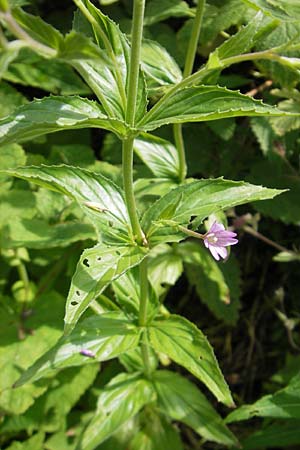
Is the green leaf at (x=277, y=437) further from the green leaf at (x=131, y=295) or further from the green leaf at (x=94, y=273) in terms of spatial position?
the green leaf at (x=94, y=273)

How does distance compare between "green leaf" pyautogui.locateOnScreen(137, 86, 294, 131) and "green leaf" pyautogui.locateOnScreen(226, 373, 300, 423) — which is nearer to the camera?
"green leaf" pyautogui.locateOnScreen(137, 86, 294, 131)

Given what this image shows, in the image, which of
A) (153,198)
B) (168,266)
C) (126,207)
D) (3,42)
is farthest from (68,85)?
(3,42)

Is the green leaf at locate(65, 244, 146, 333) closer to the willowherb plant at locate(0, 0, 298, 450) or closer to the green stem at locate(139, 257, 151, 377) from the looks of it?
the willowherb plant at locate(0, 0, 298, 450)

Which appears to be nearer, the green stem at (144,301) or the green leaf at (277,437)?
the green stem at (144,301)

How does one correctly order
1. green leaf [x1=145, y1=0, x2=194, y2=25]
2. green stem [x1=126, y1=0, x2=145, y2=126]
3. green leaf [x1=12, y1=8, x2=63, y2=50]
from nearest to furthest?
green leaf [x1=12, y1=8, x2=63, y2=50] < green stem [x1=126, y1=0, x2=145, y2=126] < green leaf [x1=145, y1=0, x2=194, y2=25]

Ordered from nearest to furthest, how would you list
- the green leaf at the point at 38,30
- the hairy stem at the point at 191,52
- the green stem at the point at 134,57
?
1. the green leaf at the point at 38,30
2. the green stem at the point at 134,57
3. the hairy stem at the point at 191,52

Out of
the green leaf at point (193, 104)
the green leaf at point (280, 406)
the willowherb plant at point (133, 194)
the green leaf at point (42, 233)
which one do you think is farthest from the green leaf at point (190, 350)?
the green leaf at point (193, 104)

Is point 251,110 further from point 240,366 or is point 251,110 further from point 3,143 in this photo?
point 240,366

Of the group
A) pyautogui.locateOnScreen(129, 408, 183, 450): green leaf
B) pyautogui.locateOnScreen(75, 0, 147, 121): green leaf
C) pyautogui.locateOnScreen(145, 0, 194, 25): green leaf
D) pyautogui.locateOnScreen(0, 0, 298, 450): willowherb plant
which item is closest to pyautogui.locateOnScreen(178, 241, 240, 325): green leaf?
pyautogui.locateOnScreen(0, 0, 298, 450): willowherb plant

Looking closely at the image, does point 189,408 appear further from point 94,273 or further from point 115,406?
point 94,273
